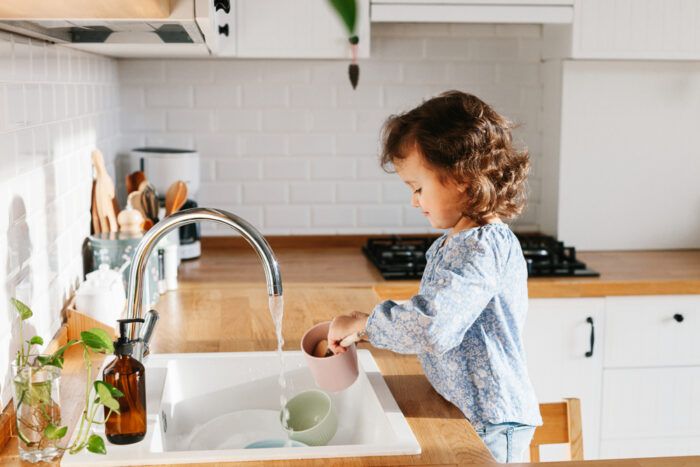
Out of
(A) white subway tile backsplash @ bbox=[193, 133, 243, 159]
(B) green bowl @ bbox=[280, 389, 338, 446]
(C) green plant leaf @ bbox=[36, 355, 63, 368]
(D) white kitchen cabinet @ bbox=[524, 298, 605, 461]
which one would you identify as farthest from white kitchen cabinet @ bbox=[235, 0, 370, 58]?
(C) green plant leaf @ bbox=[36, 355, 63, 368]

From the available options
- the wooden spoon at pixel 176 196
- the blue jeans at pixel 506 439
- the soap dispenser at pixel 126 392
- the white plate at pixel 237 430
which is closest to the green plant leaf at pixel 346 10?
the soap dispenser at pixel 126 392

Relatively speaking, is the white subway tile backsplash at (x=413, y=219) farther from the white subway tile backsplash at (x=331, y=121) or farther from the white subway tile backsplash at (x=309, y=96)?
the white subway tile backsplash at (x=309, y=96)

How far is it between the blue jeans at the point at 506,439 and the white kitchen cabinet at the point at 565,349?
1.06 meters

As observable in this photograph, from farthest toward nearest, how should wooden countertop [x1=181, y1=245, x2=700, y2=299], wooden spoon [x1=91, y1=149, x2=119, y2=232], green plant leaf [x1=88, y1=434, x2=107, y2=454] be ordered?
wooden countertop [x1=181, y1=245, x2=700, y2=299] → wooden spoon [x1=91, y1=149, x2=119, y2=232] → green plant leaf [x1=88, y1=434, x2=107, y2=454]

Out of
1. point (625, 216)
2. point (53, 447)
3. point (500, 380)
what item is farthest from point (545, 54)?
point (53, 447)

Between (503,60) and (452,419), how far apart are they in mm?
2049

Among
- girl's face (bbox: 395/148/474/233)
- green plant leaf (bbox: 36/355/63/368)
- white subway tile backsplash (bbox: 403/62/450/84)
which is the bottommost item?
green plant leaf (bbox: 36/355/63/368)

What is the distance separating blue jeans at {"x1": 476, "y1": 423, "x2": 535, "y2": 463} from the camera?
1.56 meters

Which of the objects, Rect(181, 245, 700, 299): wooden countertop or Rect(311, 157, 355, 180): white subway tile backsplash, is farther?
Rect(311, 157, 355, 180): white subway tile backsplash

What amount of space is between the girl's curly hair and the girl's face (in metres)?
0.01

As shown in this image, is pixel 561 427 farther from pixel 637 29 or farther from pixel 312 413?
pixel 637 29

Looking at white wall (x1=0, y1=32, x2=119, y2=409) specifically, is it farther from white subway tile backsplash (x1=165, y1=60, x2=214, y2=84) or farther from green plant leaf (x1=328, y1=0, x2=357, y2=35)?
green plant leaf (x1=328, y1=0, x2=357, y2=35)

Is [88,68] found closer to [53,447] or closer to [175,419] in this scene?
[175,419]

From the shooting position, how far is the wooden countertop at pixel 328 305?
1.33 m
